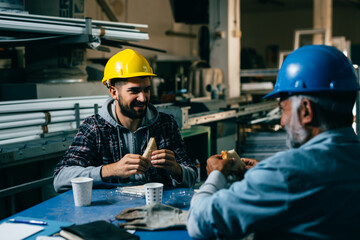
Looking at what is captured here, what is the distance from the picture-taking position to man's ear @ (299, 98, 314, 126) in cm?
122

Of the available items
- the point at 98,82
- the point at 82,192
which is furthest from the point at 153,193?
the point at 98,82

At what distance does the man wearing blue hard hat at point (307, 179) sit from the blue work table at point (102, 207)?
0.24 m

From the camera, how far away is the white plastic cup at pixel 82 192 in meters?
1.70

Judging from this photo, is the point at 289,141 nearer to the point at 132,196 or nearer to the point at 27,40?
the point at 132,196

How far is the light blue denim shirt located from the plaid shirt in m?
1.11

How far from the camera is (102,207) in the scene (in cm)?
171

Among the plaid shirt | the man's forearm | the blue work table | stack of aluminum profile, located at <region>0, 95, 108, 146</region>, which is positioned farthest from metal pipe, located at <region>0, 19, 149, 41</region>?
the blue work table

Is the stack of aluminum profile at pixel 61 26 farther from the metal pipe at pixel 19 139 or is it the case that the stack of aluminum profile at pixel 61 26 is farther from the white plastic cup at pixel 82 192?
the white plastic cup at pixel 82 192

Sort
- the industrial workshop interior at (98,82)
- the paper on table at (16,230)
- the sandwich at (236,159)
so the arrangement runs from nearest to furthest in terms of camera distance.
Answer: the paper on table at (16,230) < the sandwich at (236,159) < the industrial workshop interior at (98,82)

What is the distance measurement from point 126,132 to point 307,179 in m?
1.46

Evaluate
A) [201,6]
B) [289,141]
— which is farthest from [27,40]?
[201,6]

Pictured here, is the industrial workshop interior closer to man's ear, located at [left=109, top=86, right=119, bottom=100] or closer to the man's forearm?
the man's forearm

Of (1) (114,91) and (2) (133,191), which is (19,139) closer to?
(1) (114,91)

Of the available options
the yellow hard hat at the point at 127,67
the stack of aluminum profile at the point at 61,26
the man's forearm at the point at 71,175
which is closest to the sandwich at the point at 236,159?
the man's forearm at the point at 71,175
